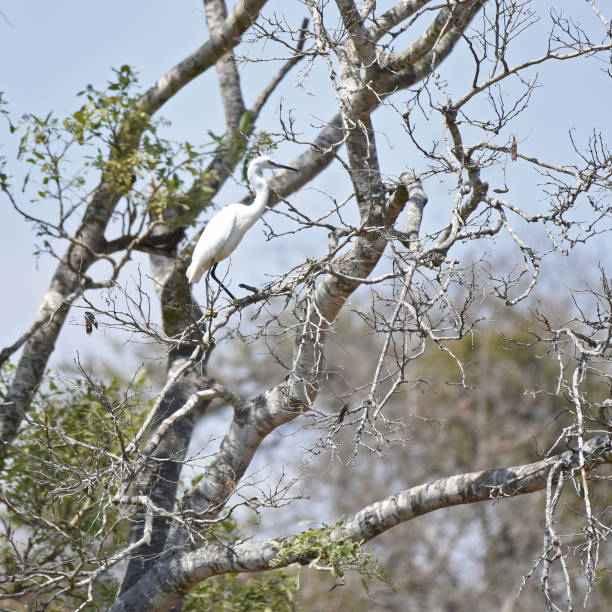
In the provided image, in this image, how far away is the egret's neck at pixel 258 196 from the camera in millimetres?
5352

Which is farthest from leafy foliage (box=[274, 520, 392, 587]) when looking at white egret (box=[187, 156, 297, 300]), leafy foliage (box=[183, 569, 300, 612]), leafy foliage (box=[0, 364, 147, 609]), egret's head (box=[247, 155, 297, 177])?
egret's head (box=[247, 155, 297, 177])

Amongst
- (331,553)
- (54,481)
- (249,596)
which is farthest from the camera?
(249,596)

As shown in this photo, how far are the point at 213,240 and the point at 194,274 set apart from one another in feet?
1.10

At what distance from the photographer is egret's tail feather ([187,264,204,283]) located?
17.8 feet

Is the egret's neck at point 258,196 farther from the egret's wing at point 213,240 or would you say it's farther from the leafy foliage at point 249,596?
the leafy foliage at point 249,596

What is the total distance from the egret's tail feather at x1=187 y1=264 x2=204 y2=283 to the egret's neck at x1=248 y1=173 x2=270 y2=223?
1.53 feet

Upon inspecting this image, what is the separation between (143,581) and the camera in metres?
5.01

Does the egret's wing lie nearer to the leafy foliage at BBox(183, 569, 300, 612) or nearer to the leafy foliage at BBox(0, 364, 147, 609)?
the leafy foliage at BBox(0, 364, 147, 609)

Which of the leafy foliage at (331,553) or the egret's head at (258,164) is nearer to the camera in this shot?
the leafy foliage at (331,553)

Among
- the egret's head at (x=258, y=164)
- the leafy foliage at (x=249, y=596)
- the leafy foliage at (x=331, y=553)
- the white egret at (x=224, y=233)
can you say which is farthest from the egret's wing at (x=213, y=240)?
the leafy foliage at (x=249, y=596)

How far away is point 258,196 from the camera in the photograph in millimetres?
5492

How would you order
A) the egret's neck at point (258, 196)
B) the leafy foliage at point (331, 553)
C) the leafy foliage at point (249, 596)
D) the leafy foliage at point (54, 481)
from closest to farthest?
the leafy foliage at point (331, 553) → the leafy foliage at point (54, 481) → the egret's neck at point (258, 196) → the leafy foliage at point (249, 596)

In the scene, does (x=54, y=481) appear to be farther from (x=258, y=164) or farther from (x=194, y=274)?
(x=258, y=164)

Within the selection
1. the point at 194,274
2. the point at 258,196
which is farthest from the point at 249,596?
the point at 258,196
